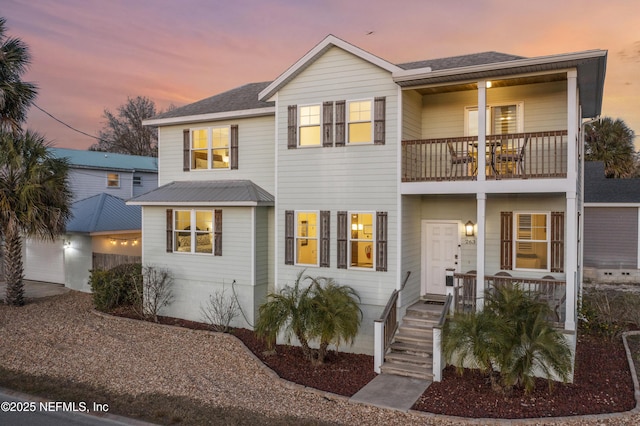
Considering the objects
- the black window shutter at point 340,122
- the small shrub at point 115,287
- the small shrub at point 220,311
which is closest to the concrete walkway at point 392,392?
the small shrub at point 220,311

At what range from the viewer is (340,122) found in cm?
1229

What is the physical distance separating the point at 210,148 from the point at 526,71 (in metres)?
9.91

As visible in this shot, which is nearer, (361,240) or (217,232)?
(361,240)

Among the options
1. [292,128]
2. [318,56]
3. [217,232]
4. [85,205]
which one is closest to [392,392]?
[292,128]

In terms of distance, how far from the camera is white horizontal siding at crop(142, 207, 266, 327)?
13.8 metres

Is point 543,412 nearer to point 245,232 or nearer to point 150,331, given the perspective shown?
point 245,232

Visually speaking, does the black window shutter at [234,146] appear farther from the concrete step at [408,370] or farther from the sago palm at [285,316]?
the concrete step at [408,370]

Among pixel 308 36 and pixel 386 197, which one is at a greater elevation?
pixel 308 36

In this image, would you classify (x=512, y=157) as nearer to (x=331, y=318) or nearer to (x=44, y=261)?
(x=331, y=318)

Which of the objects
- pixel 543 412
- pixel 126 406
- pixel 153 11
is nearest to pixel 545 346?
pixel 543 412

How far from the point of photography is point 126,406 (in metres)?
8.00

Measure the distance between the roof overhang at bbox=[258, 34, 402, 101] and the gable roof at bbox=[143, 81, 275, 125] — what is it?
2.70 ft

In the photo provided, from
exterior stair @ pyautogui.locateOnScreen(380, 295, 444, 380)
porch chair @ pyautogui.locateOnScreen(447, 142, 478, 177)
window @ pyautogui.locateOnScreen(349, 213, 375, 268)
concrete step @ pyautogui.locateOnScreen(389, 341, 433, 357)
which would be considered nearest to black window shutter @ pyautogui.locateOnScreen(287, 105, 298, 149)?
window @ pyautogui.locateOnScreen(349, 213, 375, 268)

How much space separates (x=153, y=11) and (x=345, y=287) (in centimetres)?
1439
